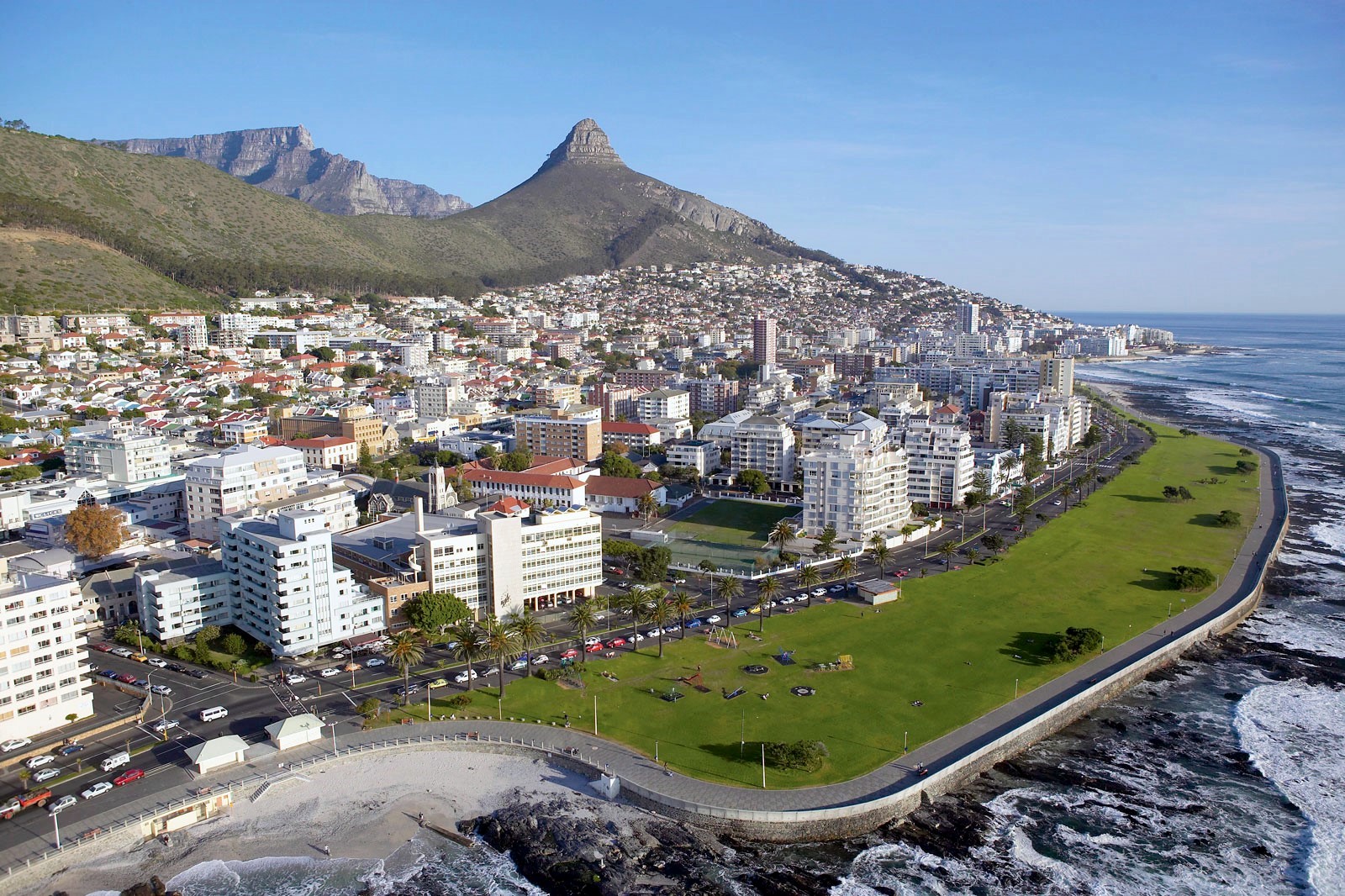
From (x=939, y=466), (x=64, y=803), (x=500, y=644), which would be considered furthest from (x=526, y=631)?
(x=939, y=466)

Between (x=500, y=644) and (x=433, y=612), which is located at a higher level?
(x=500, y=644)

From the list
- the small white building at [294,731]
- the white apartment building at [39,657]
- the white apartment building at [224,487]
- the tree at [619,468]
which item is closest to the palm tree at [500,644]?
the small white building at [294,731]

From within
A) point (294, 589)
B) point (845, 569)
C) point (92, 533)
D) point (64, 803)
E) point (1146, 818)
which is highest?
point (92, 533)

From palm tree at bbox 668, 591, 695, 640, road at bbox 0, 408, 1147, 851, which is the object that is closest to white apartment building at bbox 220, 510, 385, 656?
road at bbox 0, 408, 1147, 851

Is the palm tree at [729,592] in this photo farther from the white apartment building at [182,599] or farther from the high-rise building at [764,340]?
the high-rise building at [764,340]

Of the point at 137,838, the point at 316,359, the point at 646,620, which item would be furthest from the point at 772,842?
the point at 316,359

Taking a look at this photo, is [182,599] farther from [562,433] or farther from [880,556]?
[562,433]

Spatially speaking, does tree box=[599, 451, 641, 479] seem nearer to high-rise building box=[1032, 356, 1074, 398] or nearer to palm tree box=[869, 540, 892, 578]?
palm tree box=[869, 540, 892, 578]

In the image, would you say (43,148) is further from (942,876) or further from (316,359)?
(942,876)
